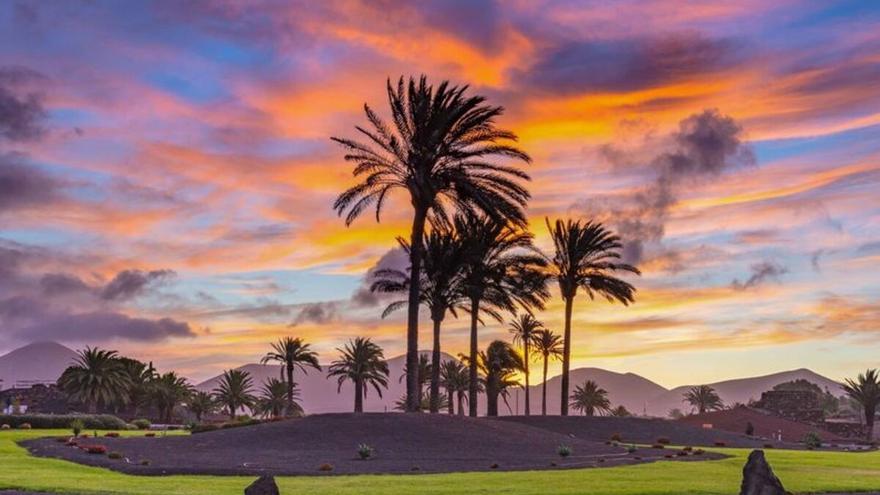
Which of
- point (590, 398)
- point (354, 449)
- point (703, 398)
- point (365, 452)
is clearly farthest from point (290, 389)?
point (703, 398)

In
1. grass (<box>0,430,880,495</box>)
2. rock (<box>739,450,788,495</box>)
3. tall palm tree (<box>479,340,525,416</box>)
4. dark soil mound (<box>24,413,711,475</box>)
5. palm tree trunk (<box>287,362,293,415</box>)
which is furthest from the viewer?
palm tree trunk (<box>287,362,293,415</box>)

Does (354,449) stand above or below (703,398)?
below

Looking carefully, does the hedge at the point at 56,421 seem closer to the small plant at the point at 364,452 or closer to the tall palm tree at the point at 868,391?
the small plant at the point at 364,452

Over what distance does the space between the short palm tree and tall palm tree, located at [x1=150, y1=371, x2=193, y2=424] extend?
2.51 meters

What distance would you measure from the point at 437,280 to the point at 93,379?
142 ft

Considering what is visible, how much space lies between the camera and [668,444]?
5441 cm

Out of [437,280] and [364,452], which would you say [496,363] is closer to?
[437,280]

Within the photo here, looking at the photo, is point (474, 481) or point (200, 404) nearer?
point (474, 481)

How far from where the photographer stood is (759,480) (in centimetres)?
1748

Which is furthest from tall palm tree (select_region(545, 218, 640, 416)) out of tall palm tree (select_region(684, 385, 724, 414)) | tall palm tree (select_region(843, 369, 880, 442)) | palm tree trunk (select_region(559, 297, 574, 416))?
tall palm tree (select_region(684, 385, 724, 414))

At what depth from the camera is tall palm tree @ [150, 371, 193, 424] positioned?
307 ft

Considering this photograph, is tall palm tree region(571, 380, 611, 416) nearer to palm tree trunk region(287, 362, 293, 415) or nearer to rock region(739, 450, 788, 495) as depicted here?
palm tree trunk region(287, 362, 293, 415)

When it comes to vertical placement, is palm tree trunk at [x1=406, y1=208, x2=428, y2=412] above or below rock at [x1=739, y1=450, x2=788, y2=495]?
above

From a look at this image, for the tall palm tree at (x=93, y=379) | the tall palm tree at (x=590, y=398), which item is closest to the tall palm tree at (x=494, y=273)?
the tall palm tree at (x=93, y=379)
